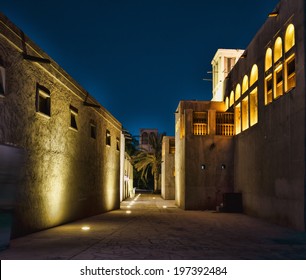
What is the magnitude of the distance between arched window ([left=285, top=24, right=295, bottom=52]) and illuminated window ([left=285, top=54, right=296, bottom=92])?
429 millimetres

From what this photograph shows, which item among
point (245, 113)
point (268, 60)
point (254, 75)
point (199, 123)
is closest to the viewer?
point (268, 60)

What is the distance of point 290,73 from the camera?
15.0 meters

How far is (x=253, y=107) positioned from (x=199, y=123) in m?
4.75

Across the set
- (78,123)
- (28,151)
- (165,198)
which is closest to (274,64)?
(78,123)

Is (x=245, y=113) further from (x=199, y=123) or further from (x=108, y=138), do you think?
(x=108, y=138)

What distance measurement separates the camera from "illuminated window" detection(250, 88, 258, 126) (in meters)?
19.8

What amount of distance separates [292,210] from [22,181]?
8857 millimetres

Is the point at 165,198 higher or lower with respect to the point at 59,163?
lower

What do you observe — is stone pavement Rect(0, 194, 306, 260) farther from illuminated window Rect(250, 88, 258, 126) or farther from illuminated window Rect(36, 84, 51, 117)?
illuminated window Rect(250, 88, 258, 126)

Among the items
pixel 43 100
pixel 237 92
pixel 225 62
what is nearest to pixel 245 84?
pixel 237 92

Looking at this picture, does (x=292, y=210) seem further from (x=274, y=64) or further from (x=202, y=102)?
(x=202, y=102)

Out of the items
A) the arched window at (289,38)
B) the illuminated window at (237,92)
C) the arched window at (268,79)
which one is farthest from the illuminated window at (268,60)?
the illuminated window at (237,92)

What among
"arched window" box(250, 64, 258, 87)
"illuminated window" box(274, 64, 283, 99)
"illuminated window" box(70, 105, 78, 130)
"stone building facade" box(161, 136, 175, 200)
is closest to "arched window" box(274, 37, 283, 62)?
"illuminated window" box(274, 64, 283, 99)

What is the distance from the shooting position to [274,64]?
646 inches
